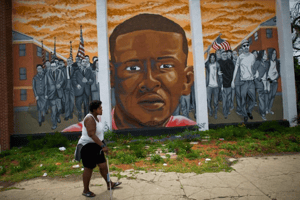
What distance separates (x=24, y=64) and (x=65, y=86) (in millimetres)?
2083

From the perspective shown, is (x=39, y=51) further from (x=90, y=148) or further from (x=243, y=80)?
(x=243, y=80)

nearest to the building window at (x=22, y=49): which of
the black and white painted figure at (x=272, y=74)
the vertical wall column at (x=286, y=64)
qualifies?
the black and white painted figure at (x=272, y=74)

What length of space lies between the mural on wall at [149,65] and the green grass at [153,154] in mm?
1400

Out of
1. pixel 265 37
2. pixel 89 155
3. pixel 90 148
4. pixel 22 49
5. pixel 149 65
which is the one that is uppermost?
pixel 265 37

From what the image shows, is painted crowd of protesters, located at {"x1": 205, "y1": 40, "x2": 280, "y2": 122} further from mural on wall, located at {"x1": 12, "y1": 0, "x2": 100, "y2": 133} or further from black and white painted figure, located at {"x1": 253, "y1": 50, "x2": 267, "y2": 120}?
mural on wall, located at {"x1": 12, "y1": 0, "x2": 100, "y2": 133}

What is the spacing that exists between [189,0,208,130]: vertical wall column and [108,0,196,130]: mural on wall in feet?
1.04

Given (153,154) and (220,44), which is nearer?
(153,154)

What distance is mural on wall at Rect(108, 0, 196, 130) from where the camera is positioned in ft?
26.9

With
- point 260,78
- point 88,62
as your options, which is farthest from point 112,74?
point 260,78

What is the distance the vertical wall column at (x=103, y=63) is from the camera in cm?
788

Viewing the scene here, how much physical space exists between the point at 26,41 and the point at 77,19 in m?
2.53

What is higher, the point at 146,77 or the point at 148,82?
the point at 146,77

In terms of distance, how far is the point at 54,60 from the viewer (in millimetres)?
8203

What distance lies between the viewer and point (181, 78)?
328 inches
